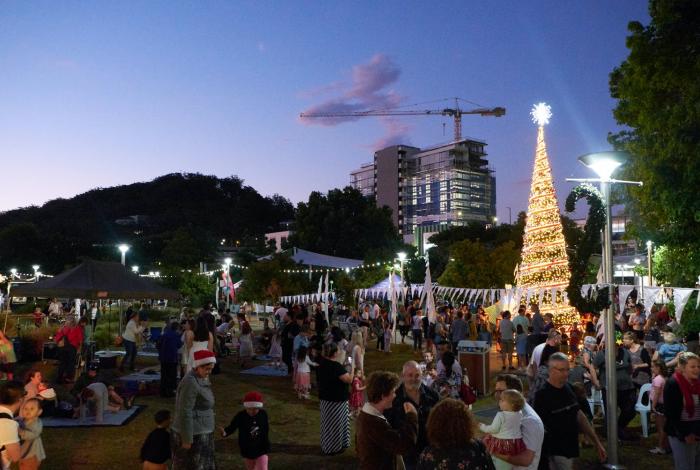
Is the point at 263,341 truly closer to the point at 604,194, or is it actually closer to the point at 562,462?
the point at 604,194

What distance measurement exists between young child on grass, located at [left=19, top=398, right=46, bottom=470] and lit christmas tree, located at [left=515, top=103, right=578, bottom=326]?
17.9 m

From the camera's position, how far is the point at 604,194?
7.66 meters

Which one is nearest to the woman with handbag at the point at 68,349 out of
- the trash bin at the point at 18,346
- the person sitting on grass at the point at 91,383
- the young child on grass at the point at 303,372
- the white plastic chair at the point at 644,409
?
the person sitting on grass at the point at 91,383

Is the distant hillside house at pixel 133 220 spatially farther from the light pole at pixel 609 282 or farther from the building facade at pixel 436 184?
the light pole at pixel 609 282

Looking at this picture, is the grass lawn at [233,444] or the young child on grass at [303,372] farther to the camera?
the young child on grass at [303,372]

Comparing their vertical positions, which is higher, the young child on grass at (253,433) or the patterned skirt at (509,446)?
the patterned skirt at (509,446)

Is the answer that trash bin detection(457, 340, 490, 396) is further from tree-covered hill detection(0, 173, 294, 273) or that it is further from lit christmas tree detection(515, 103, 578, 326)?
tree-covered hill detection(0, 173, 294, 273)

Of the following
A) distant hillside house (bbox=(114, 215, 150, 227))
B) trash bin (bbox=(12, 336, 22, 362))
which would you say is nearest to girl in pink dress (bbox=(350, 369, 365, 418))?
trash bin (bbox=(12, 336, 22, 362))

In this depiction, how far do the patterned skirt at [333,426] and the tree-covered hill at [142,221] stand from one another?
2423 inches

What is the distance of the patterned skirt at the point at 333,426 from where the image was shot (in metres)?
7.85

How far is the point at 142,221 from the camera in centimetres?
14962

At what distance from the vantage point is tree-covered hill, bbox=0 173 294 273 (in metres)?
74.6

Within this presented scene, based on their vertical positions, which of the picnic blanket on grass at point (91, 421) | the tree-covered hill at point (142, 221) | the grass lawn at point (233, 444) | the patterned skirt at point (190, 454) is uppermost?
the tree-covered hill at point (142, 221)

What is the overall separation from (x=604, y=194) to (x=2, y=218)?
535ft
